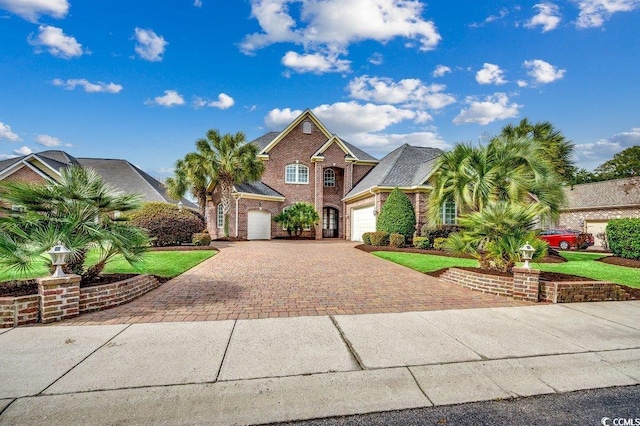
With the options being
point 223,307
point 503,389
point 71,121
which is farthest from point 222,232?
point 503,389

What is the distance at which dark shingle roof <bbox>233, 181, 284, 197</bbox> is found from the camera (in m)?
23.5

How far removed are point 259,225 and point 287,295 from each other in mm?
17906

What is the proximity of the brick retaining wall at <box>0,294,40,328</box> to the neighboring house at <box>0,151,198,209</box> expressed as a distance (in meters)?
19.3

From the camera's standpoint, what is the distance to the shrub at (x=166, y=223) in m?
16.1

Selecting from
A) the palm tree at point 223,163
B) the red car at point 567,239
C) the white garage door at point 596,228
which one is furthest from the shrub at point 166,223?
the white garage door at point 596,228

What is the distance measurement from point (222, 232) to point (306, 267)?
1555 cm

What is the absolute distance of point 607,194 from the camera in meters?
25.2

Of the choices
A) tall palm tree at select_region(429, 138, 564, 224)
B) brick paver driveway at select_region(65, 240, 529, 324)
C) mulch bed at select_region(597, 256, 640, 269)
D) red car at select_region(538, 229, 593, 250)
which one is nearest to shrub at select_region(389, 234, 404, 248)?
tall palm tree at select_region(429, 138, 564, 224)

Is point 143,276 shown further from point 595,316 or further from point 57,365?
point 595,316

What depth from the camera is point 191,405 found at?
2.67m

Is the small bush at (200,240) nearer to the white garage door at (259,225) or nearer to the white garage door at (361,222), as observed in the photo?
the white garage door at (259,225)

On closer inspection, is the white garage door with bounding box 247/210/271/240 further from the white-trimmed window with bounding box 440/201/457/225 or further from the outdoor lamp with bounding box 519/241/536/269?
the outdoor lamp with bounding box 519/241/536/269

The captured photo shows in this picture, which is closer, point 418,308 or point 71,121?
point 418,308

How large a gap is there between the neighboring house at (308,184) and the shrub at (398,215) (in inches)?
168
